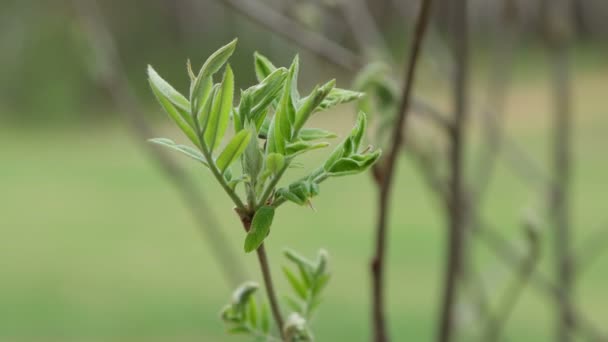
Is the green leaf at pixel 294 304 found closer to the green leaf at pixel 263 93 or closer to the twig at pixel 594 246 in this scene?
the green leaf at pixel 263 93

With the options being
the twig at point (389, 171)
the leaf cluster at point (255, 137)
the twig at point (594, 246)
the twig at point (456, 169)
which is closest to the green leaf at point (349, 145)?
the leaf cluster at point (255, 137)

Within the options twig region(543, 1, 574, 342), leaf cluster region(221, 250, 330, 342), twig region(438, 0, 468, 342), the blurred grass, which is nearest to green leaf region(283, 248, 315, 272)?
leaf cluster region(221, 250, 330, 342)

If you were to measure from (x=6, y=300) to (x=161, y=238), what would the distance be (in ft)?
2.41

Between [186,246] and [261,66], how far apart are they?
119 inches

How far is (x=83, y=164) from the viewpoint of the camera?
4.66m

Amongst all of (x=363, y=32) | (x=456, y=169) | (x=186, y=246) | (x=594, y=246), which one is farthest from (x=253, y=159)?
(x=186, y=246)

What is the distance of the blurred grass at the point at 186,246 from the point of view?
7.96 feet

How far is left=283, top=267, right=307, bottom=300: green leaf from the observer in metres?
0.28

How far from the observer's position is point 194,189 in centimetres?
97

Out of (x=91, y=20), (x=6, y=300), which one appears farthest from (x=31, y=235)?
(x=91, y=20)

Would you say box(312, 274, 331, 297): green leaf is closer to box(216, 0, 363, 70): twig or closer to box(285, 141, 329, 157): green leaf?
box(285, 141, 329, 157): green leaf

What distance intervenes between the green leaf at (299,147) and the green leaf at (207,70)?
0.02 m

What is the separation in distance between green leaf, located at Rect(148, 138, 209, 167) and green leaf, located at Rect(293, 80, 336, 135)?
0.08ft

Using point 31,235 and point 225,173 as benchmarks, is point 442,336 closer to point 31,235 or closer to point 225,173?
point 225,173
